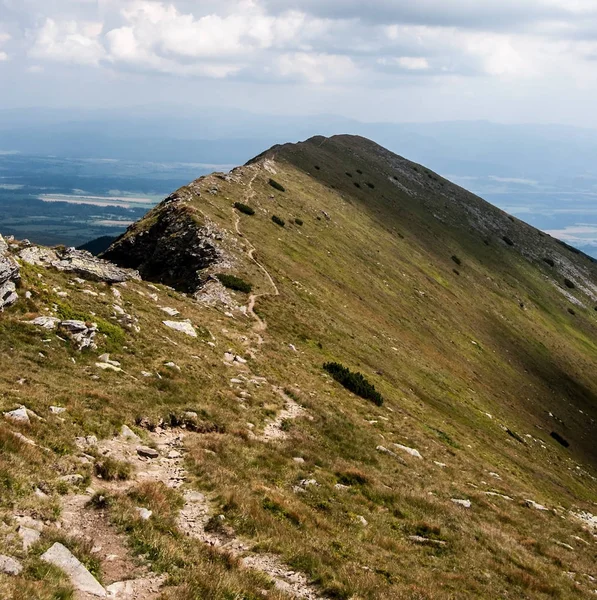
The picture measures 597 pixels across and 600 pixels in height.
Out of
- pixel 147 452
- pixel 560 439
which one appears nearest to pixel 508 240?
pixel 560 439

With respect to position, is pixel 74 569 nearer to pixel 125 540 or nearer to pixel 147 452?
pixel 125 540

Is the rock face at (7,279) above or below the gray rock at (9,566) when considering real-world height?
above

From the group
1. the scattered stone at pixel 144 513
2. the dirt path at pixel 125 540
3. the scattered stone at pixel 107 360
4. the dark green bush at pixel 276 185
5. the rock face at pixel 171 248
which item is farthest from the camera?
the dark green bush at pixel 276 185

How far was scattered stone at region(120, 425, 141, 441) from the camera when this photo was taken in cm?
1634

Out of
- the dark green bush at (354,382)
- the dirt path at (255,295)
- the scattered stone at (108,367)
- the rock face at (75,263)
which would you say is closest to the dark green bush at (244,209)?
the dirt path at (255,295)

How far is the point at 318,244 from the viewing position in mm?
61250

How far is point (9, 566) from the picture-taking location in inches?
339

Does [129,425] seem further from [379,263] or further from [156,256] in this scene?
[379,263]

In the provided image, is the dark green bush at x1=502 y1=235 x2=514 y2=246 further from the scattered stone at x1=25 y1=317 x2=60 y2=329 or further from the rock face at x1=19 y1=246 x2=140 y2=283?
the scattered stone at x1=25 y1=317 x2=60 y2=329

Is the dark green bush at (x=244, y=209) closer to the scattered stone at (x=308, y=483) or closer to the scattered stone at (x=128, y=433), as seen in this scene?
the scattered stone at (x=128, y=433)

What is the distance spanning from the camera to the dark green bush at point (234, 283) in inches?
1609

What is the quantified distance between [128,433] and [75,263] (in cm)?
1729

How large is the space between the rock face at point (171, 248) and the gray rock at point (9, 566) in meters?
31.9

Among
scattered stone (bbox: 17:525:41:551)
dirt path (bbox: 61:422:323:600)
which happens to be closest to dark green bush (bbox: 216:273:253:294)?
dirt path (bbox: 61:422:323:600)
